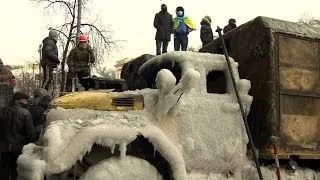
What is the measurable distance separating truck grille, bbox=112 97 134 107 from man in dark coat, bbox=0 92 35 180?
7.38ft

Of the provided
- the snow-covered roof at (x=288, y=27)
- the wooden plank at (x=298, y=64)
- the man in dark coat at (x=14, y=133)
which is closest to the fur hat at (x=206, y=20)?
the snow-covered roof at (x=288, y=27)

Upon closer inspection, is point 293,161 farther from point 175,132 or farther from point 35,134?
point 35,134

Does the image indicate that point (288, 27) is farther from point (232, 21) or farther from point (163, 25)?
point (163, 25)

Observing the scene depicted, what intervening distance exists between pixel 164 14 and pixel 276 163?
25.5ft

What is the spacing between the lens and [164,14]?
13164mm

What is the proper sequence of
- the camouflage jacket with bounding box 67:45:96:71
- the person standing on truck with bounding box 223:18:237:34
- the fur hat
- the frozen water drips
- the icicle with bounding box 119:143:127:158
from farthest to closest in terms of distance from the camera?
the fur hat → the person standing on truck with bounding box 223:18:237:34 → the camouflage jacket with bounding box 67:45:96:71 → the frozen water drips → the icicle with bounding box 119:143:127:158

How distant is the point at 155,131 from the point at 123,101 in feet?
1.82

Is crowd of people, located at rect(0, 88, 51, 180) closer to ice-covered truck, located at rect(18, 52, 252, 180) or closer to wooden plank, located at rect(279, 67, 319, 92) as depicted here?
ice-covered truck, located at rect(18, 52, 252, 180)

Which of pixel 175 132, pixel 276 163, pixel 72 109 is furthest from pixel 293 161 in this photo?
pixel 72 109

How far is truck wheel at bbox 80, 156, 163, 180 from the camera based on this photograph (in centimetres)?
509

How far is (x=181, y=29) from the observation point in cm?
1302

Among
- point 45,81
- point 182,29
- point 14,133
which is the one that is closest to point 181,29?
point 182,29

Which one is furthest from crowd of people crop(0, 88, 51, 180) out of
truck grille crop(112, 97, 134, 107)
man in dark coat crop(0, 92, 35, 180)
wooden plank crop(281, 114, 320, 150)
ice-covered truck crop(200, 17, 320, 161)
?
wooden plank crop(281, 114, 320, 150)

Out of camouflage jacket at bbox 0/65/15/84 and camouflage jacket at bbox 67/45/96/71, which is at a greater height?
camouflage jacket at bbox 67/45/96/71
